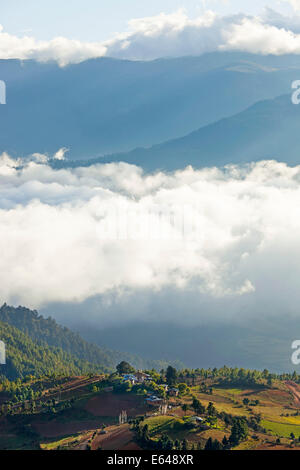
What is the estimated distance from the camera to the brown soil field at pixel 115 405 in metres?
164

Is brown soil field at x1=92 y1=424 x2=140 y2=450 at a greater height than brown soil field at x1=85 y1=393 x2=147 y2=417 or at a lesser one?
lesser

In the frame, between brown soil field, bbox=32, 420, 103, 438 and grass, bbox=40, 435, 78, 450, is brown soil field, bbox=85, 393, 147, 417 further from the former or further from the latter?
grass, bbox=40, 435, 78, 450


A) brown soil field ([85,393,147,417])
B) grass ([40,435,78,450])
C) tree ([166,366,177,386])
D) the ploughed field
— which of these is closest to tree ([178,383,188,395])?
the ploughed field

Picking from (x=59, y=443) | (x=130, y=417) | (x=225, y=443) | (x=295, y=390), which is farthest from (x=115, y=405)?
(x=295, y=390)

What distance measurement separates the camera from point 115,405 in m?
168

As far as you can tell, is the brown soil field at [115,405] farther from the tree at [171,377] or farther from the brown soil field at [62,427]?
the tree at [171,377]

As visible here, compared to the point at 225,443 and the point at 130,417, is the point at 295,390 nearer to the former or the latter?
the point at 130,417

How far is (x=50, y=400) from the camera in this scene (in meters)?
180

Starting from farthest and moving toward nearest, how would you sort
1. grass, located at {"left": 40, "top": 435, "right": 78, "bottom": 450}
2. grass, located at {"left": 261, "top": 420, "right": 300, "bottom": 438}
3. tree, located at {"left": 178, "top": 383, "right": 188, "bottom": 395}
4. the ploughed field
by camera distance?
1. tree, located at {"left": 178, "top": 383, "right": 188, "bottom": 395}
2. grass, located at {"left": 261, "top": 420, "right": 300, "bottom": 438}
3. grass, located at {"left": 40, "top": 435, "right": 78, "bottom": 450}
4. the ploughed field

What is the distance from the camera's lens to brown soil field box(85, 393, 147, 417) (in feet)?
537
